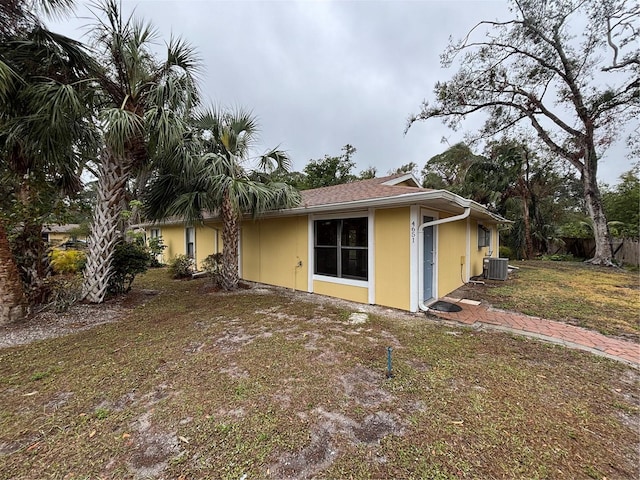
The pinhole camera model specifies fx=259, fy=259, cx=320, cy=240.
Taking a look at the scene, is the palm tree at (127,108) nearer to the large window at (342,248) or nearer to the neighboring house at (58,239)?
the neighboring house at (58,239)

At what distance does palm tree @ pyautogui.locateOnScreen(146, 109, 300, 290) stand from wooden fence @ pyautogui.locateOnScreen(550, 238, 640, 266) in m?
17.0

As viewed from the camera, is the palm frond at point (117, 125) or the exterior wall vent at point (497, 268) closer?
the palm frond at point (117, 125)

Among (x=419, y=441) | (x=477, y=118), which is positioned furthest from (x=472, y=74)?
(x=419, y=441)

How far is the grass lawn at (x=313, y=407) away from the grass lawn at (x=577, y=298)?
1.88m

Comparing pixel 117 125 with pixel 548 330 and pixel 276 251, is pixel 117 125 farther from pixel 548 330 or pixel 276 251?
pixel 548 330

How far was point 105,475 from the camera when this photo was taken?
5.49ft

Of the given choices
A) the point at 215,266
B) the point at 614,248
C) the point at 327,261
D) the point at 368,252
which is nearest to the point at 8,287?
the point at 215,266

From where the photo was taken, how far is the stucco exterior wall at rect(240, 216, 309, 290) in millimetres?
6922

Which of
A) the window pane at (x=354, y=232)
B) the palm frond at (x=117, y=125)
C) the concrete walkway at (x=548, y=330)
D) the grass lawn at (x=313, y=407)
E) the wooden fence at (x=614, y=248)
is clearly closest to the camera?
the grass lawn at (x=313, y=407)

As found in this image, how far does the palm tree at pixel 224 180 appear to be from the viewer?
19.1 feet

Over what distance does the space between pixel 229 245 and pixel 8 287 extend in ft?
12.6

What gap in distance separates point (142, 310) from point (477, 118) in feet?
59.4

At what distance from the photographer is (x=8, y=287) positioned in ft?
14.4

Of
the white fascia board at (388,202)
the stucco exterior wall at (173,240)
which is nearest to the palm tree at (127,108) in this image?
the white fascia board at (388,202)
